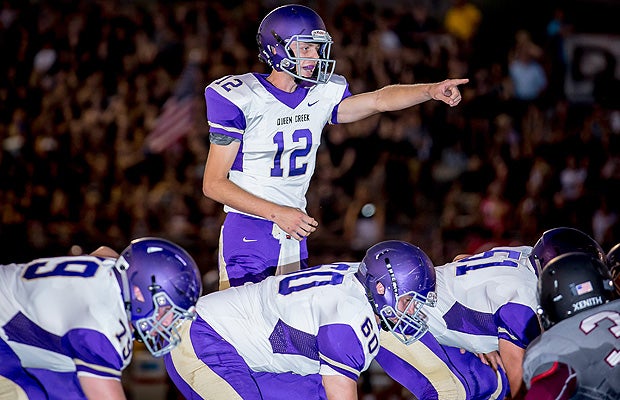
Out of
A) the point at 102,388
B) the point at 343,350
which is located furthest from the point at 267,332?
the point at 102,388

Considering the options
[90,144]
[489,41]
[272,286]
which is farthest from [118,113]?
[272,286]

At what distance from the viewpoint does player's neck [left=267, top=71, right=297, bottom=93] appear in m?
6.99

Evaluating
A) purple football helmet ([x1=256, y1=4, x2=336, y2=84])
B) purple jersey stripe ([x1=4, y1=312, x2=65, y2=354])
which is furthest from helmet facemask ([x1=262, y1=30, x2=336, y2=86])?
purple jersey stripe ([x1=4, y1=312, x2=65, y2=354])

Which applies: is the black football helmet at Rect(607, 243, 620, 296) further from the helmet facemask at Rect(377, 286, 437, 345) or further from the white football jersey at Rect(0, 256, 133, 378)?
the white football jersey at Rect(0, 256, 133, 378)

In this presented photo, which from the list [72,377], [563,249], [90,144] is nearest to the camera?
[72,377]

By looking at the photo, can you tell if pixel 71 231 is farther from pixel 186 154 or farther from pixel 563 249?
pixel 563 249

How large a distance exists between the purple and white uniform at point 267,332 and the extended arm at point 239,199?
1.42 feet

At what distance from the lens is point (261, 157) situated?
22.6ft

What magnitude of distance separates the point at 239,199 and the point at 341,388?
1591 mm

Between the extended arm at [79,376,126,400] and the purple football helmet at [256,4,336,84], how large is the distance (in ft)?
8.56

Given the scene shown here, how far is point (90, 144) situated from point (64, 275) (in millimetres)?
7064

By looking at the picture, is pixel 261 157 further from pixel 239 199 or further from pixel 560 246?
pixel 560 246

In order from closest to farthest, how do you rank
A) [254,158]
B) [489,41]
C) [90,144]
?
1. [254,158]
2. [90,144]
3. [489,41]

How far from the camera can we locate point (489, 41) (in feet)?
49.5
